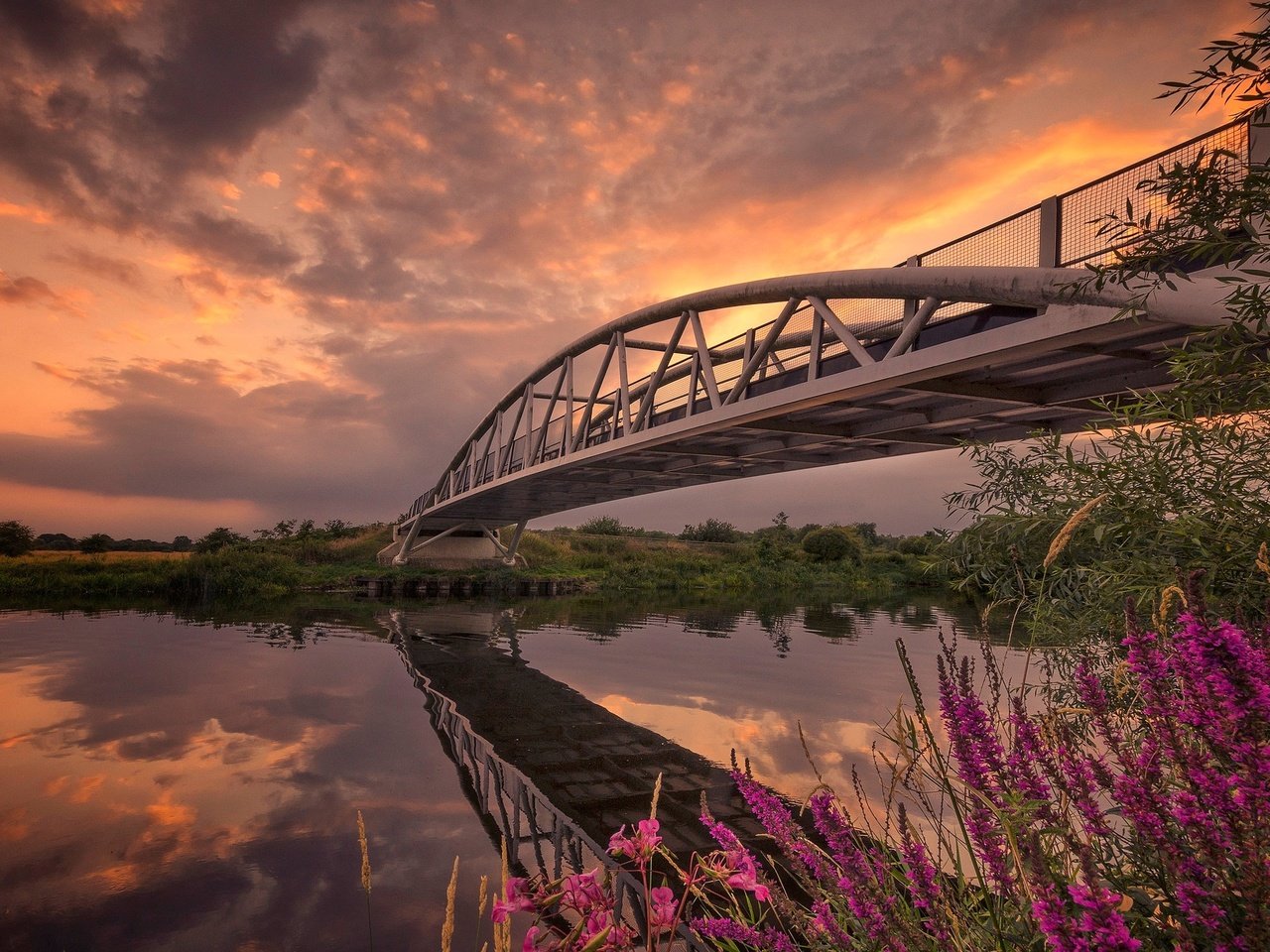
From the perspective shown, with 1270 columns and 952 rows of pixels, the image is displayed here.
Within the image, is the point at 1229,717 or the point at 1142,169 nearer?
the point at 1229,717

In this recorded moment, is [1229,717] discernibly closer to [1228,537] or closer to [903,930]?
[903,930]

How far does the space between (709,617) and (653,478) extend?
24.2 feet

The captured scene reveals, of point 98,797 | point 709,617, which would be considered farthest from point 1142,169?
point 709,617

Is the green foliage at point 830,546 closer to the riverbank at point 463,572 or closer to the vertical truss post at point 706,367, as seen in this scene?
the riverbank at point 463,572

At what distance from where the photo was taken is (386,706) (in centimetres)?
1266

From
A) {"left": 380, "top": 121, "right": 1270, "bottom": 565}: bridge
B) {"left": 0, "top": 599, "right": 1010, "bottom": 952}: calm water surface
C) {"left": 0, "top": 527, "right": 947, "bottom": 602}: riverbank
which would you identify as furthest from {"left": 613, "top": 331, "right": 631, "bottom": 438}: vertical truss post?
{"left": 0, "top": 527, "right": 947, "bottom": 602}: riverbank

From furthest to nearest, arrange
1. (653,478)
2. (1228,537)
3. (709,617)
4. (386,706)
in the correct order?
(709,617)
(653,478)
(386,706)
(1228,537)

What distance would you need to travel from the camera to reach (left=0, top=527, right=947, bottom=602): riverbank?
34281mm

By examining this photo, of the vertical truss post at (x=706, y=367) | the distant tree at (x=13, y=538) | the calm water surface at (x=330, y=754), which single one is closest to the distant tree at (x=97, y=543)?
the distant tree at (x=13, y=538)

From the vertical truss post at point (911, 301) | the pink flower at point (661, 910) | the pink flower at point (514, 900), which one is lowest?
the pink flower at point (661, 910)

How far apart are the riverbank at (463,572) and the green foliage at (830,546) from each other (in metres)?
0.37

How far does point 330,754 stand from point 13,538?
1790 inches

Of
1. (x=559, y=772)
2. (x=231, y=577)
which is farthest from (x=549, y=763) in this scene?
(x=231, y=577)

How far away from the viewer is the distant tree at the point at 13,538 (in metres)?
40.5
